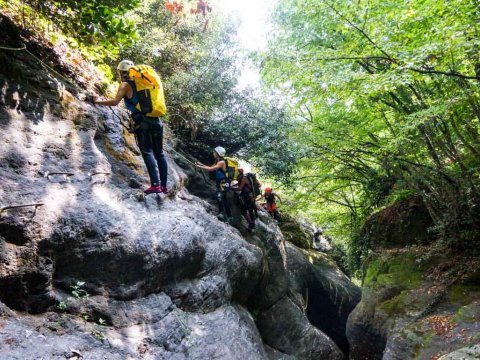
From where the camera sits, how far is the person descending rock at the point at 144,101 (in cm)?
603

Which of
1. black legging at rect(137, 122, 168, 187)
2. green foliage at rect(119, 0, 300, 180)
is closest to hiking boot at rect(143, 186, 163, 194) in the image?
black legging at rect(137, 122, 168, 187)

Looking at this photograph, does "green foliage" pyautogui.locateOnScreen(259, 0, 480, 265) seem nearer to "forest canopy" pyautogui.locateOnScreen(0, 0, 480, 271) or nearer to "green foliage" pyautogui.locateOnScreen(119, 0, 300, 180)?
"forest canopy" pyautogui.locateOnScreen(0, 0, 480, 271)

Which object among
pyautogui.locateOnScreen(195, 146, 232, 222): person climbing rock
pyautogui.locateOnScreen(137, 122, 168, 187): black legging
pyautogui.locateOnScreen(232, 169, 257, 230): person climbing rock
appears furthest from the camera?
pyautogui.locateOnScreen(232, 169, 257, 230): person climbing rock

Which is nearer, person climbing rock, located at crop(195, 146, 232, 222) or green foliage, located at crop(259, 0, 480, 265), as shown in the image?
green foliage, located at crop(259, 0, 480, 265)

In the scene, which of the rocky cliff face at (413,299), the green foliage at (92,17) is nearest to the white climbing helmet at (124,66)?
the green foliage at (92,17)

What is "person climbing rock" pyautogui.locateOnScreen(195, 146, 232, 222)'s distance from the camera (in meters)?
9.76

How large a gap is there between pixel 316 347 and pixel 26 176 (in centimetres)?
1081

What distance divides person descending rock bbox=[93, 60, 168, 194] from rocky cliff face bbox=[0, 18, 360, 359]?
909 mm

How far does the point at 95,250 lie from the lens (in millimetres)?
5336

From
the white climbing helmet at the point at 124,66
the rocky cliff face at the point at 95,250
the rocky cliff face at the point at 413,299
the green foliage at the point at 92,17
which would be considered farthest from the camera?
the rocky cliff face at the point at 413,299

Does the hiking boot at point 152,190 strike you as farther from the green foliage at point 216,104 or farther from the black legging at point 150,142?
the green foliage at point 216,104

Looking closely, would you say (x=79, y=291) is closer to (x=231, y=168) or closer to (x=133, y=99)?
(x=133, y=99)

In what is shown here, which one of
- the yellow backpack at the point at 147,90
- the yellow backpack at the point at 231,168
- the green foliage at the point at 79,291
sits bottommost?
the green foliage at the point at 79,291

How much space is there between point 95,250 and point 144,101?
280 cm
